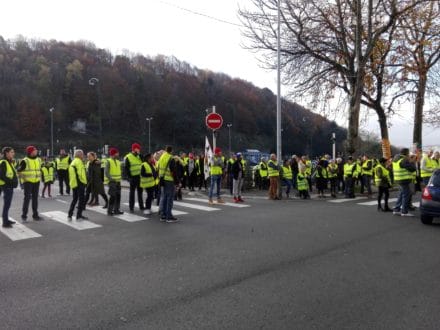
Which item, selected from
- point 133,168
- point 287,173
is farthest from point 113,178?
point 287,173

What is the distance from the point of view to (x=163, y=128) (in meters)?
121

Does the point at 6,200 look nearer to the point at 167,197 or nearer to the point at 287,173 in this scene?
the point at 167,197

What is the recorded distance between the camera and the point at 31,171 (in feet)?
Answer: 35.1

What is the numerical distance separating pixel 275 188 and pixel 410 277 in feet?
35.7

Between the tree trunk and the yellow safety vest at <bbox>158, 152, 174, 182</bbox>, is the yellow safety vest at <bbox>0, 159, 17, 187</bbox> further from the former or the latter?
the tree trunk

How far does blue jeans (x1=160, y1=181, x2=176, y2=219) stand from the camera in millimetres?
10289

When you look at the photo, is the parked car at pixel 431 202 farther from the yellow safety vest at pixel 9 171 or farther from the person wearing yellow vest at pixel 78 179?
the yellow safety vest at pixel 9 171

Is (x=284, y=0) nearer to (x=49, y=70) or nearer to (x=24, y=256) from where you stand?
(x=24, y=256)

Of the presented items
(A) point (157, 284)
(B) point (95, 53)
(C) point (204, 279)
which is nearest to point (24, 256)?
(A) point (157, 284)

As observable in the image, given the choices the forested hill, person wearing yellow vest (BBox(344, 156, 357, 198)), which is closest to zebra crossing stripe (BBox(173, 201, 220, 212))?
person wearing yellow vest (BBox(344, 156, 357, 198))

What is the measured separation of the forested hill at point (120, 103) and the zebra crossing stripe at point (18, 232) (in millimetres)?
88285

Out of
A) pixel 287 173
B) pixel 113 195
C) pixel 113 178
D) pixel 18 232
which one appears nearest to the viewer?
pixel 18 232

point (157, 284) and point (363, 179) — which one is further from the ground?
point (363, 179)

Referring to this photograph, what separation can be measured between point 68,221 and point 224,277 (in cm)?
650
